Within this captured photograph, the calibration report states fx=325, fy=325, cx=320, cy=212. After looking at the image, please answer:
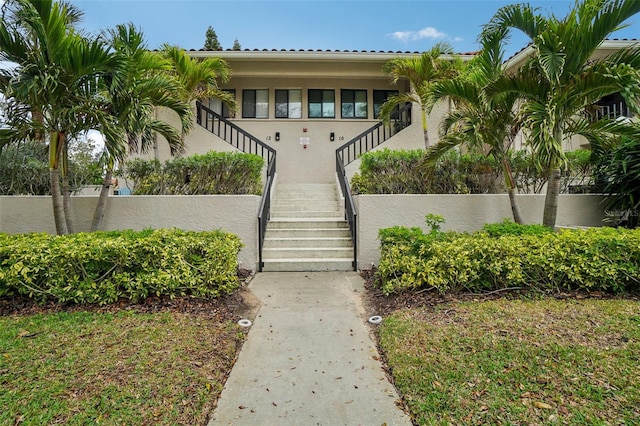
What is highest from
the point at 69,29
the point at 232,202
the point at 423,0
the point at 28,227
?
the point at 423,0

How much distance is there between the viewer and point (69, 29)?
548 cm

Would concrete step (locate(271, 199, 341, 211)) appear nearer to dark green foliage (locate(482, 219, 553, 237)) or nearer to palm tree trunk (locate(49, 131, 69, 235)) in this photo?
dark green foliage (locate(482, 219, 553, 237))

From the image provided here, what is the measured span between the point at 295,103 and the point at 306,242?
24.9ft

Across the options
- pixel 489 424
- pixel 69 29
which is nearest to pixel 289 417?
pixel 489 424

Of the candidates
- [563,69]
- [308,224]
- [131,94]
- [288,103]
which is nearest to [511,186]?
[563,69]

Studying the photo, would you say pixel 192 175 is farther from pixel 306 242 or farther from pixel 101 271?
pixel 101 271

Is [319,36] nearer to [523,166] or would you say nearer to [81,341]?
[523,166]

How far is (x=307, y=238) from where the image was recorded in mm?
7262

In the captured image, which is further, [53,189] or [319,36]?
[319,36]

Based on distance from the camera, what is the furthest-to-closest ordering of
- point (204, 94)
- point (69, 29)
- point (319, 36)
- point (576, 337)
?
1. point (319, 36)
2. point (204, 94)
3. point (69, 29)
4. point (576, 337)

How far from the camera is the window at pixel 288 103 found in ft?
41.9

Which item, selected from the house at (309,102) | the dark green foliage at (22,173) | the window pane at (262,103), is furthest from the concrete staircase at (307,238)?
the window pane at (262,103)

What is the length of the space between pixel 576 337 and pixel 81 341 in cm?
533

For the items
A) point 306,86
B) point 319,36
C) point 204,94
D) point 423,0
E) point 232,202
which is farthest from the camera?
point 319,36
